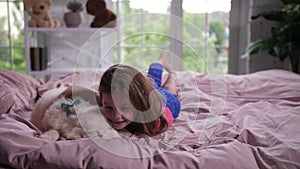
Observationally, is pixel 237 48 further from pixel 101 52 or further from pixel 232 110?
pixel 232 110

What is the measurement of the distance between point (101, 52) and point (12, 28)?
0.74m

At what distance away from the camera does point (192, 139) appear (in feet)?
3.34

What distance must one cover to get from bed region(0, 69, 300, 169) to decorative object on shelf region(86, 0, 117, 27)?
96 cm

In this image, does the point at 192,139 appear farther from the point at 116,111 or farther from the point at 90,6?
the point at 90,6

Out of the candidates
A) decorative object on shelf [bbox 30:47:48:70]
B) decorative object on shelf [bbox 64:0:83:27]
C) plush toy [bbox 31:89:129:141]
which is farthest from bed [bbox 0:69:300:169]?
decorative object on shelf [bbox 64:0:83:27]

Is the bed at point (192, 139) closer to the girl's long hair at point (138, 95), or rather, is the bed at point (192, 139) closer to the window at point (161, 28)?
the girl's long hair at point (138, 95)

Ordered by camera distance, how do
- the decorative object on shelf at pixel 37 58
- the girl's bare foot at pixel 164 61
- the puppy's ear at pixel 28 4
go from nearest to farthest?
the girl's bare foot at pixel 164 61, the puppy's ear at pixel 28 4, the decorative object on shelf at pixel 37 58

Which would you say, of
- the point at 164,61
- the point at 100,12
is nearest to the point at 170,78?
the point at 164,61

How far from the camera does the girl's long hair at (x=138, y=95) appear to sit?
2.94ft

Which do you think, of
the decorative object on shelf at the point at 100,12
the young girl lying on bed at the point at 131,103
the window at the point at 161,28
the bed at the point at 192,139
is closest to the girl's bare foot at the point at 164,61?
the bed at the point at 192,139

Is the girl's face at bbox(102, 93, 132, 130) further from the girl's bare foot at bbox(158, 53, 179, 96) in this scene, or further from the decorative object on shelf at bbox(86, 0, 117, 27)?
the decorative object on shelf at bbox(86, 0, 117, 27)

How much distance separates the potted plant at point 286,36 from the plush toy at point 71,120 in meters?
1.77

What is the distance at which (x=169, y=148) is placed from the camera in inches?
35.1

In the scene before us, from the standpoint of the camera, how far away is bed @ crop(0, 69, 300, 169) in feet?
2.62
